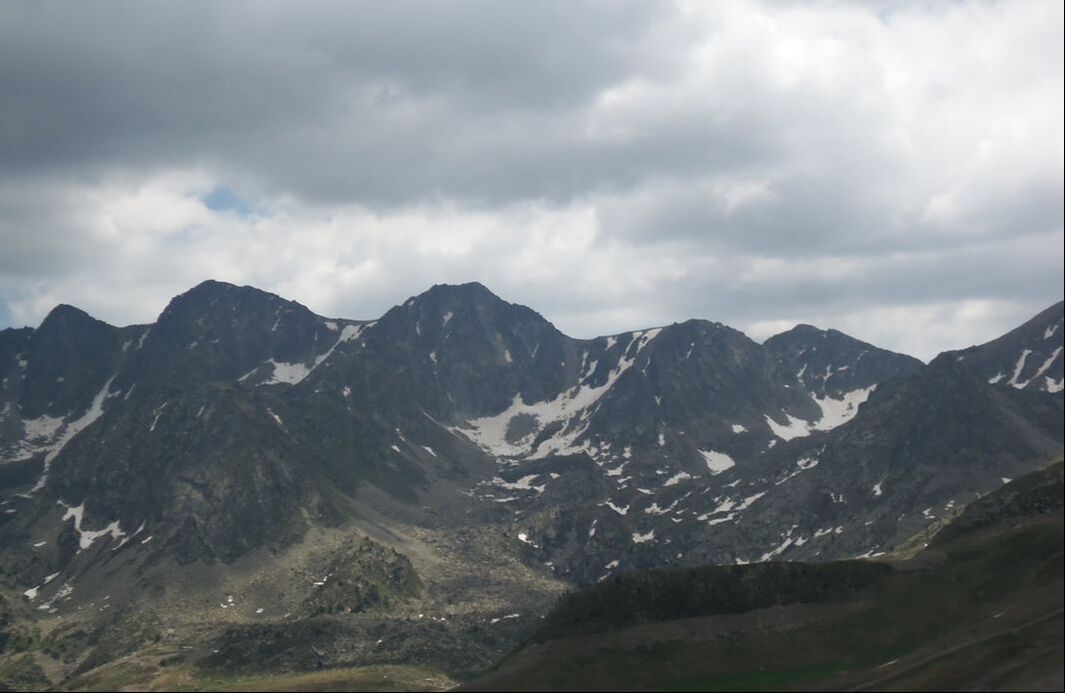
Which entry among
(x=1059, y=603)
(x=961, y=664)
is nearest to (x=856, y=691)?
(x=961, y=664)

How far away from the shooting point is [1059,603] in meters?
199

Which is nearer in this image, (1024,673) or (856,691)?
(1024,673)

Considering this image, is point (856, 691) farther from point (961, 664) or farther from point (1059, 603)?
point (1059, 603)

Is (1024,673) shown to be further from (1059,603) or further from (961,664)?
(1059,603)

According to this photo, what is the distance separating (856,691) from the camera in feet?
626

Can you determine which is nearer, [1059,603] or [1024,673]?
[1024,673]

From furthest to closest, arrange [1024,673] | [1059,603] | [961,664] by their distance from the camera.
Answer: [1059,603]
[961,664]
[1024,673]

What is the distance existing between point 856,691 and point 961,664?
17574 mm

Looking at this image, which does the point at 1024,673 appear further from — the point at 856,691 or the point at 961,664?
the point at 856,691

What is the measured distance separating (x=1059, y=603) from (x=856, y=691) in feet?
134

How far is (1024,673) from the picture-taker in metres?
172

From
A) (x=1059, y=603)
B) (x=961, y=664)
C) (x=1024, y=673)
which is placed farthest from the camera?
(x=1059, y=603)

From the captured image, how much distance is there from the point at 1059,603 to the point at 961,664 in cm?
2719

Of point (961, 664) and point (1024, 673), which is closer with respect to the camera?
point (1024, 673)
